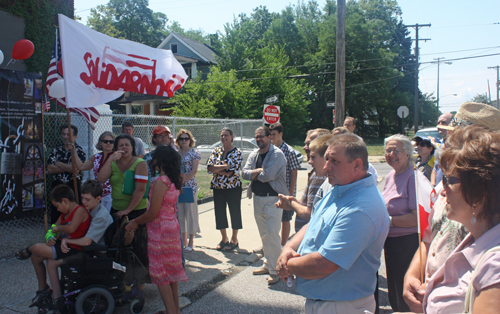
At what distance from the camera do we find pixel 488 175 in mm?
1433

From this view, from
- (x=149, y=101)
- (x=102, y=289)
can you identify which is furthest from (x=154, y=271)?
(x=149, y=101)

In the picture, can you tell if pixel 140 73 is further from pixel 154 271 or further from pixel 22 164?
pixel 154 271

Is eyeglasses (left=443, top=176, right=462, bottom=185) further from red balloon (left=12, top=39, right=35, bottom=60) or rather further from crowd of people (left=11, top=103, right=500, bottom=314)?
red balloon (left=12, top=39, right=35, bottom=60)

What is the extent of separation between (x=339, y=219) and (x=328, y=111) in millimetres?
39137

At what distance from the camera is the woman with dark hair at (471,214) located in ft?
4.56

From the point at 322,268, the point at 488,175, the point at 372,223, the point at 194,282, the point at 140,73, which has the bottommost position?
the point at 194,282

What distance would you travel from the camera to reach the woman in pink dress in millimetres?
3438

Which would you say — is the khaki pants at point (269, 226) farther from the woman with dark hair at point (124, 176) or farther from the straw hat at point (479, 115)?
the straw hat at point (479, 115)

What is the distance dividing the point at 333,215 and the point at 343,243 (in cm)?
18

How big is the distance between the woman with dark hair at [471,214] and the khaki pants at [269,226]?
127 inches

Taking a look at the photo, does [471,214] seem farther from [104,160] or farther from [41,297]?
[104,160]

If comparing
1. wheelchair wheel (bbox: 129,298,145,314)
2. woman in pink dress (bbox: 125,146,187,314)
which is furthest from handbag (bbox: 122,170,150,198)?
wheelchair wheel (bbox: 129,298,145,314)

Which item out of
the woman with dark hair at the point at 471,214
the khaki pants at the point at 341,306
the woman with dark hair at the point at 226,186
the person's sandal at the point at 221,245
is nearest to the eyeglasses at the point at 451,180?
the woman with dark hair at the point at 471,214

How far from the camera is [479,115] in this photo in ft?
9.19
